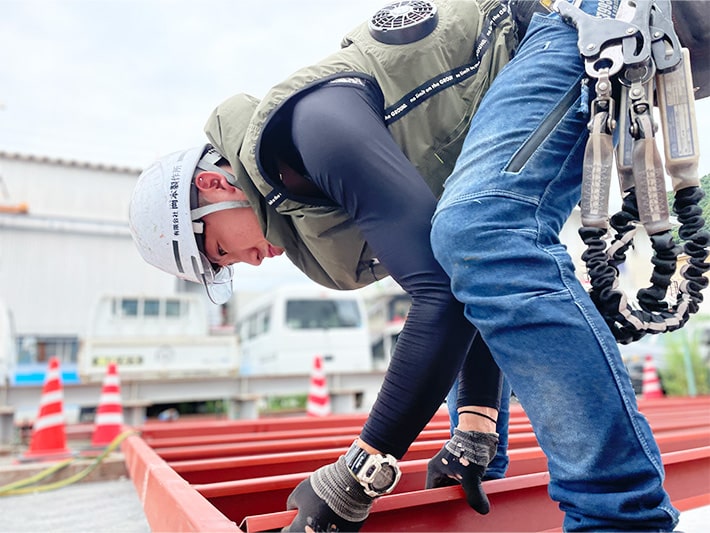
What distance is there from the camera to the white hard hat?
4.48 ft

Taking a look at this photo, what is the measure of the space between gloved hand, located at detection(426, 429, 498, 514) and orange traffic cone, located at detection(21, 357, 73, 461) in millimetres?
3730

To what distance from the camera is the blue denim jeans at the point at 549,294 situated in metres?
0.72

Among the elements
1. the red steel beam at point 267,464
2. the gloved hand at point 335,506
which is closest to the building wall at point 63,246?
the red steel beam at point 267,464

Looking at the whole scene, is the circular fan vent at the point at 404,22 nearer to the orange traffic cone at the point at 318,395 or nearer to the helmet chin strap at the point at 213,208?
the helmet chin strap at the point at 213,208

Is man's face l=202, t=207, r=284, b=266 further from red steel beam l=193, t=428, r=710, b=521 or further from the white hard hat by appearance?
A: red steel beam l=193, t=428, r=710, b=521

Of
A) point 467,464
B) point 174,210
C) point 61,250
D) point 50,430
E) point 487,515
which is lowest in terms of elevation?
point 50,430

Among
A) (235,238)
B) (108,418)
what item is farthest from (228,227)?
(108,418)

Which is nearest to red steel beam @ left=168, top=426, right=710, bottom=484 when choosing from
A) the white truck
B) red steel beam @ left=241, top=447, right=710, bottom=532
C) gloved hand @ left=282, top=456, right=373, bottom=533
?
red steel beam @ left=241, top=447, right=710, bottom=532

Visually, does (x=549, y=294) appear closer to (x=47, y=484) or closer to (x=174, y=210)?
(x=174, y=210)

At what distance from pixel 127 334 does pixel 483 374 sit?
974cm

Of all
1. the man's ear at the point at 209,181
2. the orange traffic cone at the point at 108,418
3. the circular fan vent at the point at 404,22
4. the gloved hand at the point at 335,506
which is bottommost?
the orange traffic cone at the point at 108,418

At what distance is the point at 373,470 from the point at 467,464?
339mm

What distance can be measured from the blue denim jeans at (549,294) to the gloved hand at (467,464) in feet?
1.18

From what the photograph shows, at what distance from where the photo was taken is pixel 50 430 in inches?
161
